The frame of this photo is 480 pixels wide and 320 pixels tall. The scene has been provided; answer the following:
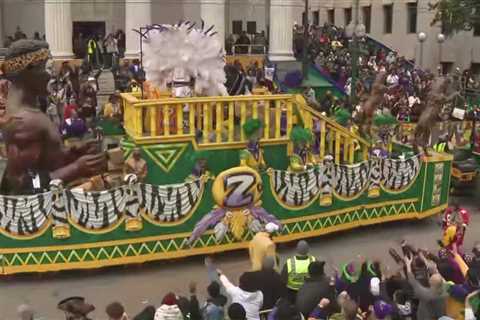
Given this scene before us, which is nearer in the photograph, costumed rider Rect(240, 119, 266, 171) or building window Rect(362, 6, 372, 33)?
costumed rider Rect(240, 119, 266, 171)

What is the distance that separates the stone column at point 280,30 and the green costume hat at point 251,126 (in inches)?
674

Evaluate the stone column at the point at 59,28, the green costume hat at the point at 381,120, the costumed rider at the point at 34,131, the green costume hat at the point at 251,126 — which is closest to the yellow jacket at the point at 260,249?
the costumed rider at the point at 34,131

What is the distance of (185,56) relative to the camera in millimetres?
12188

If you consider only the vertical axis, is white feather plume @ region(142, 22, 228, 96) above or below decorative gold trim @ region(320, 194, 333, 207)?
above

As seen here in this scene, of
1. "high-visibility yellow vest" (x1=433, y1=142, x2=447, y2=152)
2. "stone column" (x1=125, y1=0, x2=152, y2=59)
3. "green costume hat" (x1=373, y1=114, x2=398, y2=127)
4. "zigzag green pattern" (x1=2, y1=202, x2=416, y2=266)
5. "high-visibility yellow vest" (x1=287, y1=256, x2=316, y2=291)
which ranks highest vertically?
"stone column" (x1=125, y1=0, x2=152, y2=59)

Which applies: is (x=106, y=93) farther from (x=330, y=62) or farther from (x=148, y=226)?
(x=148, y=226)

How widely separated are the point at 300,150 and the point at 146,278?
3581 millimetres

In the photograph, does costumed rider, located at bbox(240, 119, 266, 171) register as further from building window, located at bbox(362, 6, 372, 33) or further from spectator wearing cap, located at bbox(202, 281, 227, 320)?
building window, located at bbox(362, 6, 372, 33)

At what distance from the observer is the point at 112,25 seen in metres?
33.6

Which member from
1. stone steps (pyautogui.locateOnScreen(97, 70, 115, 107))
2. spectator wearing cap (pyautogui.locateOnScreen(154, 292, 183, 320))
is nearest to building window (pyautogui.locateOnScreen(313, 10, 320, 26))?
stone steps (pyautogui.locateOnScreen(97, 70, 115, 107))

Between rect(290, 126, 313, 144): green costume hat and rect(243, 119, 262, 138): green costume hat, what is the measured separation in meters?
0.66

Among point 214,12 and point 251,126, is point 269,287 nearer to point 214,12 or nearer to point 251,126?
point 251,126

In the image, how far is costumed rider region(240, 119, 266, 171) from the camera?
12258 millimetres

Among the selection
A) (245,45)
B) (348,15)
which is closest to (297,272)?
(245,45)
